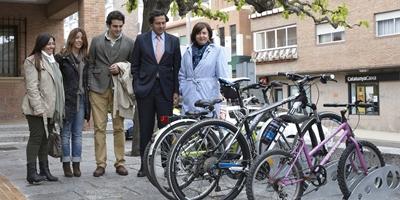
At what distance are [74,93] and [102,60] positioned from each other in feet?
1.84

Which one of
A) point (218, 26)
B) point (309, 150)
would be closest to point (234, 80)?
point (309, 150)

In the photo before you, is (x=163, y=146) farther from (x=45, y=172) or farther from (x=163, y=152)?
(x=45, y=172)

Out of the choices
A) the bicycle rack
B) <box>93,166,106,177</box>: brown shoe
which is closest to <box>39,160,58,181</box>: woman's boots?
<box>93,166,106,177</box>: brown shoe

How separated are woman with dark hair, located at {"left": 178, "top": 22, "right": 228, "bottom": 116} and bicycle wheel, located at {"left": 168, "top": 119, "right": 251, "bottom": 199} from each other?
1.00 metres

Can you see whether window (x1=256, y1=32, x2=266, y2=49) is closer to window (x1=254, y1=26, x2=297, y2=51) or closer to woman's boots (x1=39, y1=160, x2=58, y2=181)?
window (x1=254, y1=26, x2=297, y2=51)

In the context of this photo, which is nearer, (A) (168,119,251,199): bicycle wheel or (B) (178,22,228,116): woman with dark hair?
(A) (168,119,251,199): bicycle wheel

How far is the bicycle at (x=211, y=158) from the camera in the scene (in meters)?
5.20

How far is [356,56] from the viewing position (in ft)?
→ 102

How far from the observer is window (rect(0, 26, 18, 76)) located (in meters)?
17.1

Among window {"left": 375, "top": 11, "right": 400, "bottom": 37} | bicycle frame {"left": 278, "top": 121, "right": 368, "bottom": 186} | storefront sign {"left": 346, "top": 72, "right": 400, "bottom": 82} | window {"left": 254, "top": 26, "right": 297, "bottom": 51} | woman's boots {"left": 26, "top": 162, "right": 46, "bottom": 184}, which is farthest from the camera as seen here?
window {"left": 254, "top": 26, "right": 297, "bottom": 51}

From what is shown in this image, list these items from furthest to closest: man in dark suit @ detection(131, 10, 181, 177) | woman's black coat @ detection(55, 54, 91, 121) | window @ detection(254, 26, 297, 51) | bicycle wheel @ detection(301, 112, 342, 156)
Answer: window @ detection(254, 26, 297, 51) → woman's black coat @ detection(55, 54, 91, 121) → man in dark suit @ detection(131, 10, 181, 177) → bicycle wheel @ detection(301, 112, 342, 156)

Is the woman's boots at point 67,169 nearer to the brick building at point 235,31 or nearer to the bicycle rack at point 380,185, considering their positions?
the bicycle rack at point 380,185

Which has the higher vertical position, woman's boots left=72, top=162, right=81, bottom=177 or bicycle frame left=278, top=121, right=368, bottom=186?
bicycle frame left=278, top=121, right=368, bottom=186

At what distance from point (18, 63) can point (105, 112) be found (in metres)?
10.9
